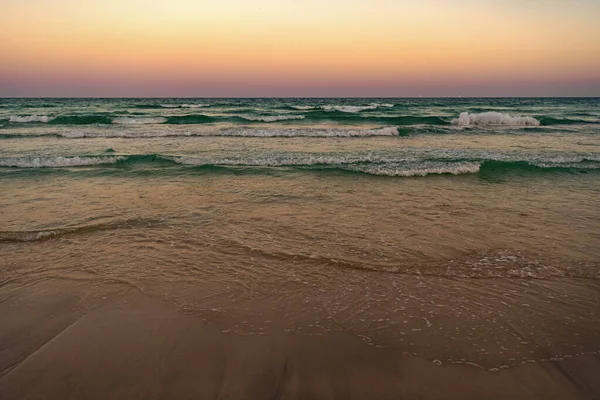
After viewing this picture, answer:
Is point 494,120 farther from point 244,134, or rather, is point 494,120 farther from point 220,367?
point 220,367

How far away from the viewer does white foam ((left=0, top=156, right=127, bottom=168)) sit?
13758mm

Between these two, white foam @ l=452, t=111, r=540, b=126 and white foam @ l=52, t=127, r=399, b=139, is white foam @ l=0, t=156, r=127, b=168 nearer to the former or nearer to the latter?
white foam @ l=52, t=127, r=399, b=139

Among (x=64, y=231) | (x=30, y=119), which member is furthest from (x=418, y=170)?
(x=30, y=119)

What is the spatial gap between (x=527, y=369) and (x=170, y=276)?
13.8 ft

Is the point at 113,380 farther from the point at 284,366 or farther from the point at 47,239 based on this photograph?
the point at 47,239

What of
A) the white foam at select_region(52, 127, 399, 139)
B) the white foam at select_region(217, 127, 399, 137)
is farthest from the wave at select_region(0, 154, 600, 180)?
the white foam at select_region(52, 127, 399, 139)

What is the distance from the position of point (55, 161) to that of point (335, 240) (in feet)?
40.5

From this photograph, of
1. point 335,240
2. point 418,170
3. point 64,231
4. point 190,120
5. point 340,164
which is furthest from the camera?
point 190,120

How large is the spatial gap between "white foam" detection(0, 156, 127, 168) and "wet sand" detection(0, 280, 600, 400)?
11215 millimetres

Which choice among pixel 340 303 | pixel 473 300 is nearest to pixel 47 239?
pixel 340 303

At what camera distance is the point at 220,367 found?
11.4ft

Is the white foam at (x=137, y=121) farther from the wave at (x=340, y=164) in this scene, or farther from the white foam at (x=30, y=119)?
the wave at (x=340, y=164)

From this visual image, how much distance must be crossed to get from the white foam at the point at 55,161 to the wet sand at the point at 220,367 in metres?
11.2

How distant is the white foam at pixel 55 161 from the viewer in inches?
542
